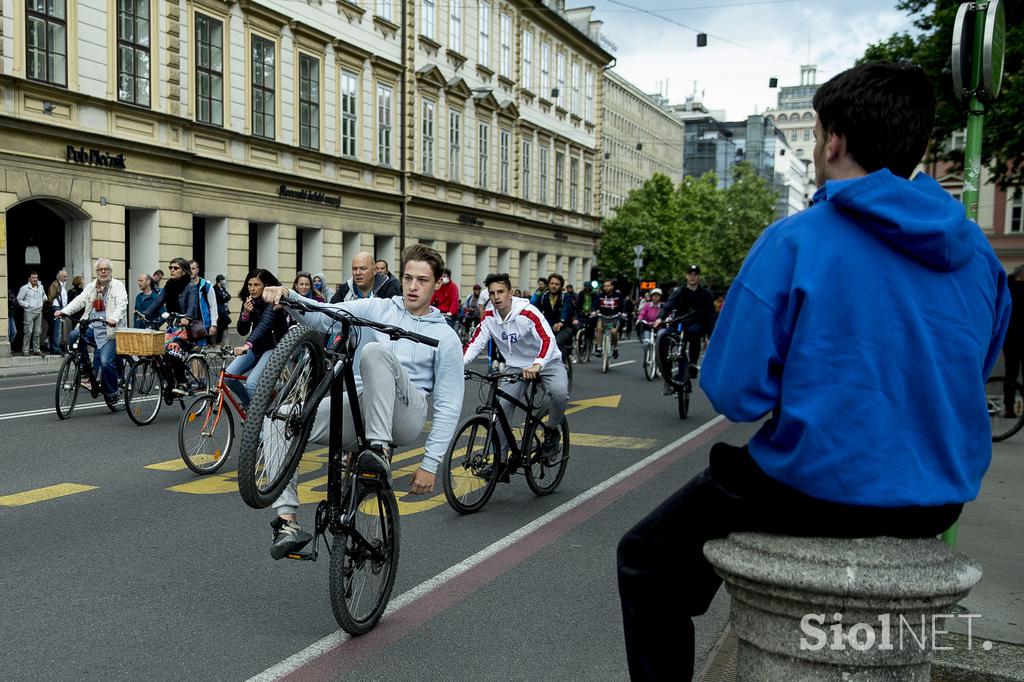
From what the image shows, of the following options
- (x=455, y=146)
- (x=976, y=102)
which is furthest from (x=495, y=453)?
(x=455, y=146)

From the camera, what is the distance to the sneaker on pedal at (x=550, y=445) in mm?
7902

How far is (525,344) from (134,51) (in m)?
18.0

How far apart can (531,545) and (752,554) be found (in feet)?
13.8

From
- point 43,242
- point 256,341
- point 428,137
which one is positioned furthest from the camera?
point 428,137

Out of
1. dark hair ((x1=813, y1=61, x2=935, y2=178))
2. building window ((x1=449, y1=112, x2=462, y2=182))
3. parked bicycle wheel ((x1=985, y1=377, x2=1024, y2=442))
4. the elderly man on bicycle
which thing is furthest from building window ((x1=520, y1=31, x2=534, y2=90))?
dark hair ((x1=813, y1=61, x2=935, y2=178))

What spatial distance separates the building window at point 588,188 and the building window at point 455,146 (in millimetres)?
15457

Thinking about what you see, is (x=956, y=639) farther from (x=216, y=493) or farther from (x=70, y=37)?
(x=70, y=37)

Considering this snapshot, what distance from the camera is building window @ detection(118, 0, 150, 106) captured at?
22406 millimetres

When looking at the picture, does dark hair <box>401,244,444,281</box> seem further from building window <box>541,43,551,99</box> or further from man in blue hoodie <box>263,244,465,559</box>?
building window <box>541,43,551,99</box>

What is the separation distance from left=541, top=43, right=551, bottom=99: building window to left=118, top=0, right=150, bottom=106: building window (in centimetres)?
2634

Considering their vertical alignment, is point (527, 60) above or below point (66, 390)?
above

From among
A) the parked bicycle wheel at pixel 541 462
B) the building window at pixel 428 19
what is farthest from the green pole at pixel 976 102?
the building window at pixel 428 19

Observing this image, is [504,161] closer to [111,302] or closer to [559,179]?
[559,179]

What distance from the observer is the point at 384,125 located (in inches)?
1319
